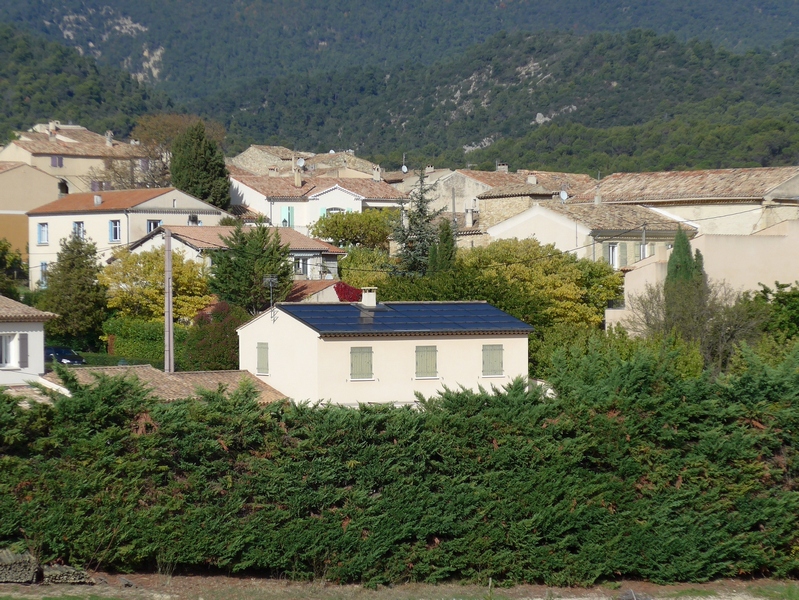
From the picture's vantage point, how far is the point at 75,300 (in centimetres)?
4812

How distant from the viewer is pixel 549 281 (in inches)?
1703

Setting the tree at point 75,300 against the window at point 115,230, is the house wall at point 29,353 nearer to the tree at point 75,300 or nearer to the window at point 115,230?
the tree at point 75,300

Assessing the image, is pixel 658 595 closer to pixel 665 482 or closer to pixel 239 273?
pixel 665 482

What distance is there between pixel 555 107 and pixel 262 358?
126754 mm

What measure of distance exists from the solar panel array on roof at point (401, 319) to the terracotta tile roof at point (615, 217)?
687 inches

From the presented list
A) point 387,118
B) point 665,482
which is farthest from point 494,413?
point 387,118

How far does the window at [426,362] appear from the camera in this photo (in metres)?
31.7

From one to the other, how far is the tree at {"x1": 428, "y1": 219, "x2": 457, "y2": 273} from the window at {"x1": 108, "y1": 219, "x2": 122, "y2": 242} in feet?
58.3

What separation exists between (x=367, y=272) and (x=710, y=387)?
31842mm

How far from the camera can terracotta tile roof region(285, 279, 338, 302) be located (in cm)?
4700

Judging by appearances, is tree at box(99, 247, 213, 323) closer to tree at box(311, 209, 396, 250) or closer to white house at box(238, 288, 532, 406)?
tree at box(311, 209, 396, 250)

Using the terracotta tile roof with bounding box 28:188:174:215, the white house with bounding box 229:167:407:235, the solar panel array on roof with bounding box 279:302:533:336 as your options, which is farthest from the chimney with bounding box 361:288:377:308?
the white house with bounding box 229:167:407:235

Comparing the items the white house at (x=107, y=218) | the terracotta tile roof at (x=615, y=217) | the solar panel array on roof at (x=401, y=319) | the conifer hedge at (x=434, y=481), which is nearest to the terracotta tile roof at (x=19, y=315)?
the solar panel array on roof at (x=401, y=319)

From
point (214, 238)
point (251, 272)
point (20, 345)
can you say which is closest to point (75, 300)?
point (214, 238)
